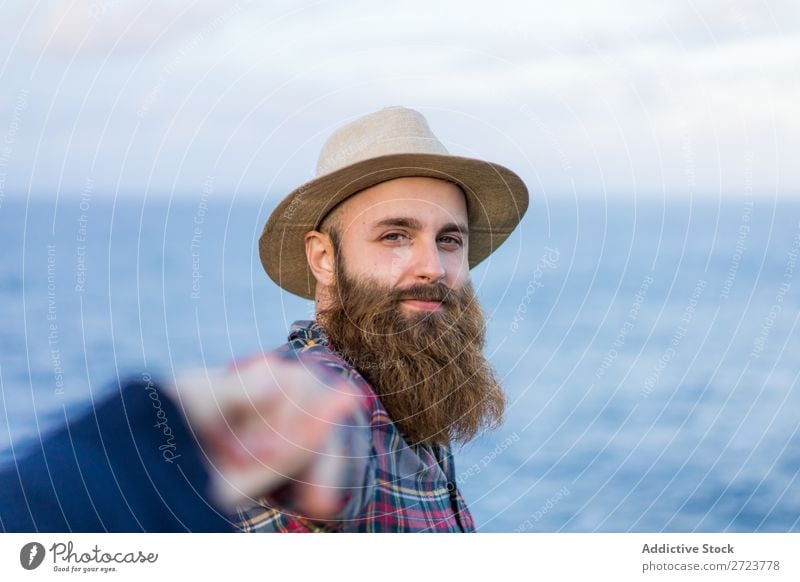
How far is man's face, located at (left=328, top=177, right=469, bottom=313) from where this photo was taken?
378 centimetres

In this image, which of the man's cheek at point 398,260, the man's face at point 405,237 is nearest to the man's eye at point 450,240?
the man's face at point 405,237

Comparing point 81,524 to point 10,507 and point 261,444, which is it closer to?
point 10,507

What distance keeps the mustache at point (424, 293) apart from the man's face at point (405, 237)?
13 mm

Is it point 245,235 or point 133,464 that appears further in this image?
point 245,235

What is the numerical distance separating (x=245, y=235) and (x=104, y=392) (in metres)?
1.01

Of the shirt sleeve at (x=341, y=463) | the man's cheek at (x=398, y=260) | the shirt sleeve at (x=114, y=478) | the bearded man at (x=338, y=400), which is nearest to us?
the shirt sleeve at (x=341, y=463)

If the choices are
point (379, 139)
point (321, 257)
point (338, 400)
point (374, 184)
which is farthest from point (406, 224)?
point (338, 400)

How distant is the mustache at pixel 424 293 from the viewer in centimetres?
383

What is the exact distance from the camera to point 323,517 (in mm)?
3691

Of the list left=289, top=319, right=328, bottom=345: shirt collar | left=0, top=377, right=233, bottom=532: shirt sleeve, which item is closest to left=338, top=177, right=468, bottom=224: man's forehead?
left=289, top=319, right=328, bottom=345: shirt collar

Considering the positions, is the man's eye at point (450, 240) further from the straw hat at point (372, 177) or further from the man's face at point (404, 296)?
the straw hat at point (372, 177)
